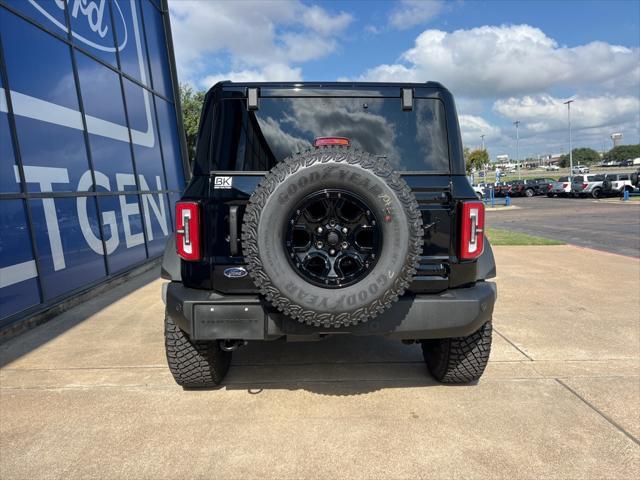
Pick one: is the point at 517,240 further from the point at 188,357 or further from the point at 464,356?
the point at 188,357

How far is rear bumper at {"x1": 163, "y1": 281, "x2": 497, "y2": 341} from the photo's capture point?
257cm

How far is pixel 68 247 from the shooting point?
6074mm

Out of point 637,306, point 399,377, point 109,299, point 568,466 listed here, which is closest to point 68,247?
point 109,299

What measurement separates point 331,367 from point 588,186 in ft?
114

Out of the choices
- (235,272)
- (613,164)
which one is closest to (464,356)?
(235,272)

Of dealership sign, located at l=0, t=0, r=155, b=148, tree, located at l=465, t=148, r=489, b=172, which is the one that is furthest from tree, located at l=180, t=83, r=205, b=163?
tree, located at l=465, t=148, r=489, b=172

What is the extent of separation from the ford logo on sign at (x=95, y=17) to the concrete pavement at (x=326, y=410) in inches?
205

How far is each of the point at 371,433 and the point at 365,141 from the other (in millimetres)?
1805

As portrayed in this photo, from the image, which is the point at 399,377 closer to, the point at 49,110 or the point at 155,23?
the point at 49,110

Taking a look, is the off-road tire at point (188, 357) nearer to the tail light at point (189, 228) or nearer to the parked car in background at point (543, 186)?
the tail light at point (189, 228)

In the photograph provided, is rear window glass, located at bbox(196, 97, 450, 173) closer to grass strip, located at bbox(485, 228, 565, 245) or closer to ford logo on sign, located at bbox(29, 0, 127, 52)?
ford logo on sign, located at bbox(29, 0, 127, 52)

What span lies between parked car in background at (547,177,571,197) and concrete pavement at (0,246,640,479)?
109ft

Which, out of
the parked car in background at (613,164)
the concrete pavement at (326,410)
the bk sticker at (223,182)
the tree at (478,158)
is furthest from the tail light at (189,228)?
the parked car in background at (613,164)

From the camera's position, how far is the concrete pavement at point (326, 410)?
2359 mm
